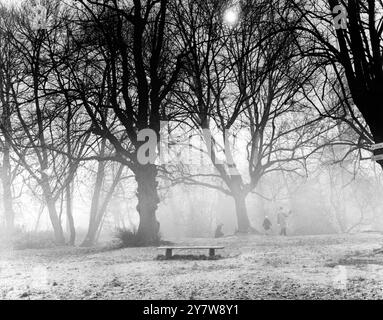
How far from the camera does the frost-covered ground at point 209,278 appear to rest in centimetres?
549

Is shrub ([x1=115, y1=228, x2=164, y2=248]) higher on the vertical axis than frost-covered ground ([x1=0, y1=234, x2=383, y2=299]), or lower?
higher

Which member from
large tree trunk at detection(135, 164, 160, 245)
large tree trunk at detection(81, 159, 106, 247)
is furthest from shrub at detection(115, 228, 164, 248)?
large tree trunk at detection(81, 159, 106, 247)

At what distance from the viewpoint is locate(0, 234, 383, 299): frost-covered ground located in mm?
5492

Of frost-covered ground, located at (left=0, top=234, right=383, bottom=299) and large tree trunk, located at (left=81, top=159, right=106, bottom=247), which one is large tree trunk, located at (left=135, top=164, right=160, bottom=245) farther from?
large tree trunk, located at (left=81, top=159, right=106, bottom=247)

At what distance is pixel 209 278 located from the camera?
21.7ft

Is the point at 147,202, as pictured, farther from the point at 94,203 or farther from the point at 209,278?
the point at 209,278

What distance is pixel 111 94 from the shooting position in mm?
14391

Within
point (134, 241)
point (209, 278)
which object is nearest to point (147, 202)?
point (134, 241)

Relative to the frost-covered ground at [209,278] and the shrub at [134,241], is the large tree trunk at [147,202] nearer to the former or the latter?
the shrub at [134,241]

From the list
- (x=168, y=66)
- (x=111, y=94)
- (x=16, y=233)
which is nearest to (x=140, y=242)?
(x=111, y=94)

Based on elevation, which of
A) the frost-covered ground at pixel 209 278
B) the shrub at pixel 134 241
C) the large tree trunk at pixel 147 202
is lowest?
the frost-covered ground at pixel 209 278

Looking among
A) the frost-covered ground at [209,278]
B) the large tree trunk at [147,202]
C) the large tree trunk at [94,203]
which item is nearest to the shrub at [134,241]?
the large tree trunk at [147,202]

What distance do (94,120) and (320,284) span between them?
388 inches
